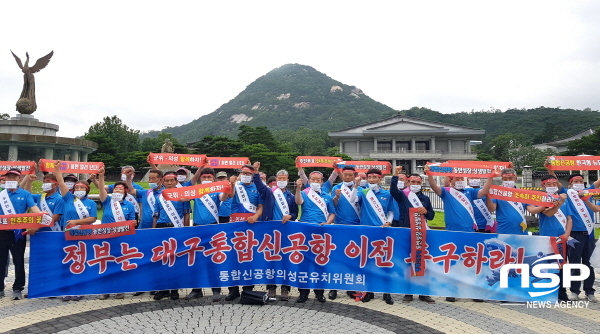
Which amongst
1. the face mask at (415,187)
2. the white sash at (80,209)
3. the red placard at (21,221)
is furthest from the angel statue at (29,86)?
the face mask at (415,187)

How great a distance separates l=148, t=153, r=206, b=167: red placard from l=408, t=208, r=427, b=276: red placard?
3.43m

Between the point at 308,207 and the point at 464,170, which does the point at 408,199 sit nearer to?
the point at 464,170

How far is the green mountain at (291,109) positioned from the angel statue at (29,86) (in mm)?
65134

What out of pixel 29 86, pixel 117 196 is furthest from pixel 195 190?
pixel 29 86

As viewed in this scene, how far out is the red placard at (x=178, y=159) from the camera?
6.16 meters

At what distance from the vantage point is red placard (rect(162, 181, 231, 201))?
5.29 m

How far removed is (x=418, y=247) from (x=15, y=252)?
5924mm

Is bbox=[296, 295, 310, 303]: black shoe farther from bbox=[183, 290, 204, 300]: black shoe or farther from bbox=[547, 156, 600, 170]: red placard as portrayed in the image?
bbox=[547, 156, 600, 170]: red placard

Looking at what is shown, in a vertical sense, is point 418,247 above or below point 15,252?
above

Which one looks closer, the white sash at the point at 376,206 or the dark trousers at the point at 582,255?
the dark trousers at the point at 582,255

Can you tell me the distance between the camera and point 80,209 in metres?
5.55

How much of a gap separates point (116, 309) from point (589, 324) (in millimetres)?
6066

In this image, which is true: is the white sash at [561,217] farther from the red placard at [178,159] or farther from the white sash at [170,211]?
the white sash at [170,211]

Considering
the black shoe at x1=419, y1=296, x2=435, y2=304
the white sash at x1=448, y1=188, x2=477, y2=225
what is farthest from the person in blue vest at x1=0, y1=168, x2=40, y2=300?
the white sash at x1=448, y1=188, x2=477, y2=225
